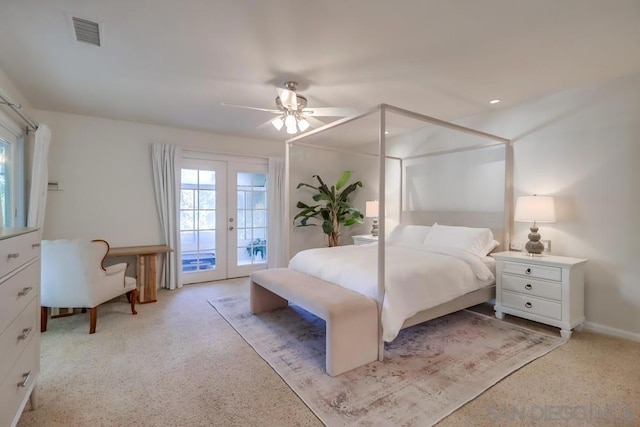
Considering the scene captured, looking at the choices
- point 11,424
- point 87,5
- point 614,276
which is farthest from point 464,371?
point 87,5

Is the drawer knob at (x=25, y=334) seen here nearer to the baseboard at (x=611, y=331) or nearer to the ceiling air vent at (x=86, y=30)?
the ceiling air vent at (x=86, y=30)

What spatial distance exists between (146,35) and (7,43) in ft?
3.41

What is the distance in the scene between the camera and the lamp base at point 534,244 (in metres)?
2.98

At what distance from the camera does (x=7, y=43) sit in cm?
211

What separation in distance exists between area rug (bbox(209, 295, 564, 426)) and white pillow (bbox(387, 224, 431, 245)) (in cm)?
109

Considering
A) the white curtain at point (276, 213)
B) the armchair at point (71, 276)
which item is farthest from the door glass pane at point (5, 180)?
the white curtain at point (276, 213)

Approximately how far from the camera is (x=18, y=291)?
143 cm

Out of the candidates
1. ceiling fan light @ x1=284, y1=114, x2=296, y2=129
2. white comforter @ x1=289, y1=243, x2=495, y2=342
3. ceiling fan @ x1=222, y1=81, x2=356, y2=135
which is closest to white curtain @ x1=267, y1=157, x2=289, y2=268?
white comforter @ x1=289, y1=243, x2=495, y2=342

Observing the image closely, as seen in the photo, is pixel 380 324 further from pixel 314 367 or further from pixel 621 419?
pixel 621 419

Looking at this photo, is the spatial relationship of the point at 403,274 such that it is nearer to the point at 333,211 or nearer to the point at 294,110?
the point at 294,110

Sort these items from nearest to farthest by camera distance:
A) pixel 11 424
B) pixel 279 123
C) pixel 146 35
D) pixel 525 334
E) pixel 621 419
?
pixel 11 424 < pixel 621 419 < pixel 146 35 < pixel 525 334 < pixel 279 123

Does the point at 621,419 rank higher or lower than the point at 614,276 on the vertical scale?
lower

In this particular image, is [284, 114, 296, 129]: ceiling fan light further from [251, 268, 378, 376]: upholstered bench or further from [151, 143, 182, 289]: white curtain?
[151, 143, 182, 289]: white curtain

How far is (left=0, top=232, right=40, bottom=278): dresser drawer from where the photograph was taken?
49.2 inches
